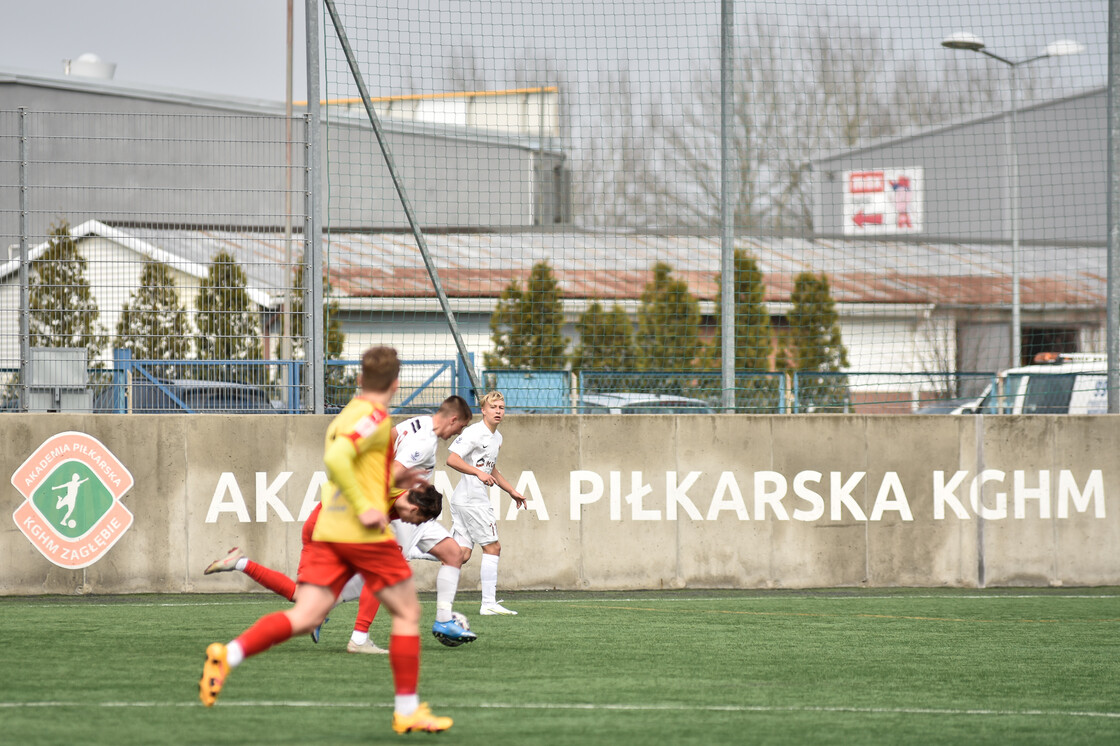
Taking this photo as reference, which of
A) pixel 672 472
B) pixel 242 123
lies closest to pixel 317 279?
pixel 242 123

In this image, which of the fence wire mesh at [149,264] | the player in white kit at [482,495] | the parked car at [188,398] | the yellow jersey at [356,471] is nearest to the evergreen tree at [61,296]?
the fence wire mesh at [149,264]

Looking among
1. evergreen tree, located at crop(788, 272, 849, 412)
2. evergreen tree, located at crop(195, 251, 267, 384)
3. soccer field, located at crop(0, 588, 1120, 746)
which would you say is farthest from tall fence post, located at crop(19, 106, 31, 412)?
evergreen tree, located at crop(788, 272, 849, 412)

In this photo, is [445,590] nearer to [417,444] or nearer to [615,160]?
[417,444]

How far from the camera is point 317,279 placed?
12.0 meters

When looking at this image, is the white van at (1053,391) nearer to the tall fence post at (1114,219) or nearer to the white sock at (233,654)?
the tall fence post at (1114,219)

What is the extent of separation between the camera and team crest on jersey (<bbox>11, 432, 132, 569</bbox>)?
1162 centimetres

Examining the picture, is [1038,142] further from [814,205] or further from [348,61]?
[348,61]

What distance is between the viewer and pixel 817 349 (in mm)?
20484

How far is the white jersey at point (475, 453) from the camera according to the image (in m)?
10.1

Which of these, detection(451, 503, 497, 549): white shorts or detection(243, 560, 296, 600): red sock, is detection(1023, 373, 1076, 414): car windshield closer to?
detection(451, 503, 497, 549): white shorts

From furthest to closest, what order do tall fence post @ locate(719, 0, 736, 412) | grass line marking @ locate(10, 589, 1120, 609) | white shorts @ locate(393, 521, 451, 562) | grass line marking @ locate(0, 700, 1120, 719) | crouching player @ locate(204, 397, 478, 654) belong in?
tall fence post @ locate(719, 0, 736, 412), grass line marking @ locate(10, 589, 1120, 609), white shorts @ locate(393, 521, 451, 562), crouching player @ locate(204, 397, 478, 654), grass line marking @ locate(0, 700, 1120, 719)

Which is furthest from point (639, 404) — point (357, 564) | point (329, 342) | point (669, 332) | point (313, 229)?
point (357, 564)

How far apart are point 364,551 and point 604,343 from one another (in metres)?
11.7

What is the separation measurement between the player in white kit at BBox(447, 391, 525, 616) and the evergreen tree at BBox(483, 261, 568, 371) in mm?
3531
